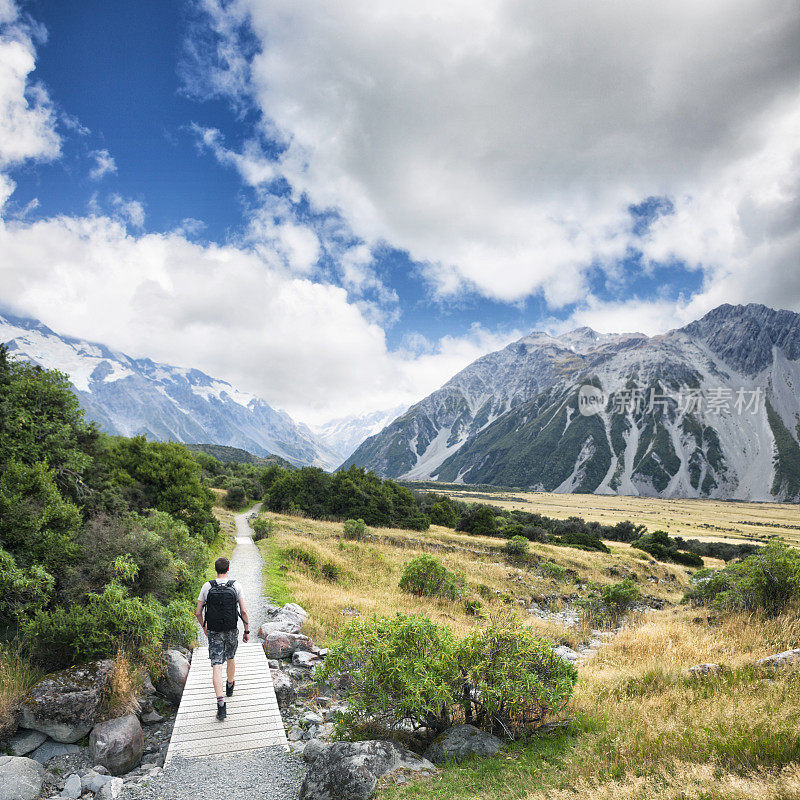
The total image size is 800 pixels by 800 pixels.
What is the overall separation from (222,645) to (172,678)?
→ 72.5 inches

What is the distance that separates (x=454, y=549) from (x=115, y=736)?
3686cm

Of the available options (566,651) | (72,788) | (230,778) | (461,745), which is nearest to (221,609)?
(230,778)

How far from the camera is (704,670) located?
701 cm

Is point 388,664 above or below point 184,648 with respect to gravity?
above

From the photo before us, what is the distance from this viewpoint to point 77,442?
1961 centimetres

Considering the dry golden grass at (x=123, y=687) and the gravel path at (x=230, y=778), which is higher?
the dry golden grass at (x=123, y=687)

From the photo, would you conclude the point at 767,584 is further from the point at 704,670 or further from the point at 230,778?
the point at 230,778

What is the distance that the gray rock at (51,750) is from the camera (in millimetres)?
6624

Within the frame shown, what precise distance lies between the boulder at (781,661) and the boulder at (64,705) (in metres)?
11.7

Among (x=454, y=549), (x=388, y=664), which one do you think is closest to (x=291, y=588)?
(x=388, y=664)

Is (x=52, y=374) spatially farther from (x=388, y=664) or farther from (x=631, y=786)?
(x=631, y=786)

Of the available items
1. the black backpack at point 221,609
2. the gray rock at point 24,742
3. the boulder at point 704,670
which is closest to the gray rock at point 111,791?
the gray rock at point 24,742

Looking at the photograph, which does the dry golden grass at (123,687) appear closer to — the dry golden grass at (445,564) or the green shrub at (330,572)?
the dry golden grass at (445,564)

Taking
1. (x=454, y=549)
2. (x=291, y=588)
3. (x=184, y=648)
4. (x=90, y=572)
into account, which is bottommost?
(x=454, y=549)
